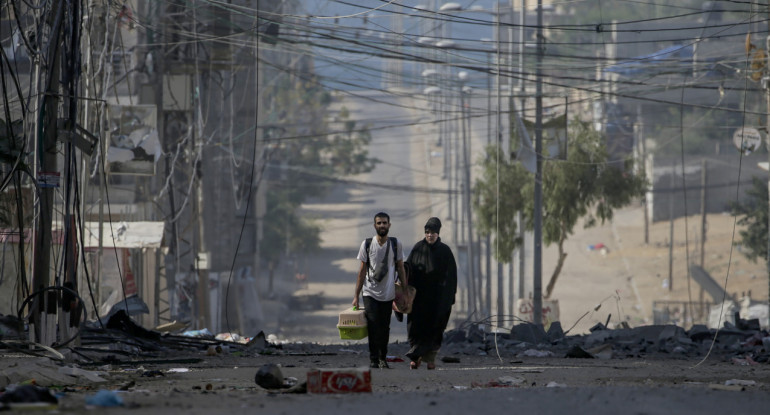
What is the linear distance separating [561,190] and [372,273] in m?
22.9

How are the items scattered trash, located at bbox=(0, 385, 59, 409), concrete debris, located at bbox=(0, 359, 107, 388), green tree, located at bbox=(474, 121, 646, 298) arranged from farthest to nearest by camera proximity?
green tree, located at bbox=(474, 121, 646, 298) → concrete debris, located at bbox=(0, 359, 107, 388) → scattered trash, located at bbox=(0, 385, 59, 409)

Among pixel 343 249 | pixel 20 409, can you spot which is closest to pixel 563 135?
pixel 20 409

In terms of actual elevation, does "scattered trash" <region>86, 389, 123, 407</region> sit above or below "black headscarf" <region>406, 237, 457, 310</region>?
below

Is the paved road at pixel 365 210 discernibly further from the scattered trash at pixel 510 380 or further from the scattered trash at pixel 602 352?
the scattered trash at pixel 510 380

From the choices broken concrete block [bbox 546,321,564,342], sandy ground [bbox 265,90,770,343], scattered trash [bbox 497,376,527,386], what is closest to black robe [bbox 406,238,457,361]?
scattered trash [bbox 497,376,527,386]

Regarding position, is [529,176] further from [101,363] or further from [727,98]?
[727,98]

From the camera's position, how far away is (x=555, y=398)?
7.31 metres

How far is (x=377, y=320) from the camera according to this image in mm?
10547

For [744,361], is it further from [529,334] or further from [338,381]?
[338,381]

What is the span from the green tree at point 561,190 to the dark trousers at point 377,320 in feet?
69.8

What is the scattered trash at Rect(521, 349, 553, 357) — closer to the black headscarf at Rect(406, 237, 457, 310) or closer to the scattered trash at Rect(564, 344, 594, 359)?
the scattered trash at Rect(564, 344, 594, 359)

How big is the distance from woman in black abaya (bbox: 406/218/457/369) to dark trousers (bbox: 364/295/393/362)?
41cm

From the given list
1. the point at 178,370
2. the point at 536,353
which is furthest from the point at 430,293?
the point at 536,353

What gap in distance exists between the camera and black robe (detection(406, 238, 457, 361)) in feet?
35.8
